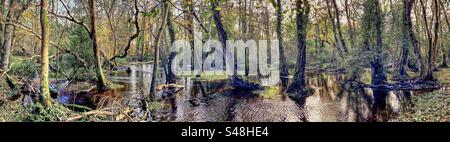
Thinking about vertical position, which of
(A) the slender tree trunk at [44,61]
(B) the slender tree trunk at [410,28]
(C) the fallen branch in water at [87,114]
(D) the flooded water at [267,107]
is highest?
(B) the slender tree trunk at [410,28]

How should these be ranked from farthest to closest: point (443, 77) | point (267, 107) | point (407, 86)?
point (443, 77) < point (407, 86) < point (267, 107)

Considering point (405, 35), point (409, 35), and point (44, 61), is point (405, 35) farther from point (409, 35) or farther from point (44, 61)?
point (44, 61)

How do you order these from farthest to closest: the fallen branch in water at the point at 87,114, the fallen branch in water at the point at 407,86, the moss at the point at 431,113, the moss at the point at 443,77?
1. the moss at the point at 443,77
2. the fallen branch in water at the point at 407,86
3. the fallen branch in water at the point at 87,114
4. the moss at the point at 431,113

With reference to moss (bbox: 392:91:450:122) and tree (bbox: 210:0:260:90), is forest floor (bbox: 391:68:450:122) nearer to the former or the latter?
moss (bbox: 392:91:450:122)

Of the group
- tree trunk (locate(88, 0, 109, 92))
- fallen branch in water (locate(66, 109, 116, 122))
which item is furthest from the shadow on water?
fallen branch in water (locate(66, 109, 116, 122))

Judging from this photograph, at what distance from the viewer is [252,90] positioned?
15.9 meters

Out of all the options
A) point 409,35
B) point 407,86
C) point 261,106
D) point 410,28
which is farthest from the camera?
point 409,35

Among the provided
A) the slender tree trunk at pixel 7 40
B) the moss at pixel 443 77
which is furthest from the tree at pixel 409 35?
the slender tree trunk at pixel 7 40

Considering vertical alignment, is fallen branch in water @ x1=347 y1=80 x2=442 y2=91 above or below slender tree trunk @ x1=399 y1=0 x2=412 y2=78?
below

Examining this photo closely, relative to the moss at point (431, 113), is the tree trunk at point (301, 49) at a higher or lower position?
higher

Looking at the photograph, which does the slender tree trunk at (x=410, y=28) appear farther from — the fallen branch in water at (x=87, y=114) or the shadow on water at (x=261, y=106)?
the fallen branch in water at (x=87, y=114)

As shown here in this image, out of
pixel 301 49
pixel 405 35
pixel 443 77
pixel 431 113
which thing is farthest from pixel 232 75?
pixel 443 77

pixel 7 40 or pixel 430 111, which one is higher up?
pixel 7 40
